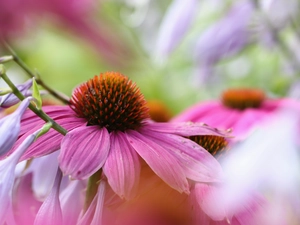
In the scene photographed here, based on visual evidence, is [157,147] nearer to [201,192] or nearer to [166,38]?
[201,192]

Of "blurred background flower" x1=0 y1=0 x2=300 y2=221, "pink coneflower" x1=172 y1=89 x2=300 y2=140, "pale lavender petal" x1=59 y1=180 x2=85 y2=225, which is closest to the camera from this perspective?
"blurred background flower" x1=0 y1=0 x2=300 y2=221

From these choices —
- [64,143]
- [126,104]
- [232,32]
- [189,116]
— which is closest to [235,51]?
[232,32]

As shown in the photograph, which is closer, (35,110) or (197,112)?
(35,110)

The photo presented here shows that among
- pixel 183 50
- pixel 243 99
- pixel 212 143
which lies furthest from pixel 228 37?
pixel 183 50

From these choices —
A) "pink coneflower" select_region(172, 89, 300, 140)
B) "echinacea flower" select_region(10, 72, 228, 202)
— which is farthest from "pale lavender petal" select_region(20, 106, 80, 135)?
"pink coneflower" select_region(172, 89, 300, 140)

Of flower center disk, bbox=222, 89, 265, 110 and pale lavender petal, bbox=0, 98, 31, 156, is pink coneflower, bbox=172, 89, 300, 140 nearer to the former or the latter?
flower center disk, bbox=222, 89, 265, 110

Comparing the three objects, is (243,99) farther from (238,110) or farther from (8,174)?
(8,174)

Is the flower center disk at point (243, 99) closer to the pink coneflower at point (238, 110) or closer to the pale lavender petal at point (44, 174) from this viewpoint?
the pink coneflower at point (238, 110)
